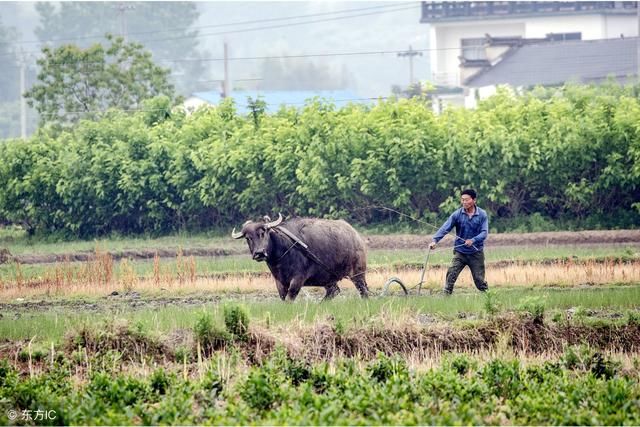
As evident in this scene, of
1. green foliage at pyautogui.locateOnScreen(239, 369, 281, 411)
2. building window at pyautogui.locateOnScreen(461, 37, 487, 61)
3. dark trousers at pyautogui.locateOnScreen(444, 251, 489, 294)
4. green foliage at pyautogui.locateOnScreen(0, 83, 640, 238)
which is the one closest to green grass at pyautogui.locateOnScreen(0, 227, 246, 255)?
green foliage at pyautogui.locateOnScreen(0, 83, 640, 238)

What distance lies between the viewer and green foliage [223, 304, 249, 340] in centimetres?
1322

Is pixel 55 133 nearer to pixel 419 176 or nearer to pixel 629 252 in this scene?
pixel 419 176

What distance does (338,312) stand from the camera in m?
15.0

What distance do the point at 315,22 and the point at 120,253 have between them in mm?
128871

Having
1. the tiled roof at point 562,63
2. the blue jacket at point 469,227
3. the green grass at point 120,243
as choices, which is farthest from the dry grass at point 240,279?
the tiled roof at point 562,63

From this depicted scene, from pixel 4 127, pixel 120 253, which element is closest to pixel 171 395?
pixel 120 253

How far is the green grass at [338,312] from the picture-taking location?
14.0m

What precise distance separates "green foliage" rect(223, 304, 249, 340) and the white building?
46055 millimetres

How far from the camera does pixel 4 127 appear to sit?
81625 mm

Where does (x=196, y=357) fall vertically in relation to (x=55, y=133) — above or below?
below

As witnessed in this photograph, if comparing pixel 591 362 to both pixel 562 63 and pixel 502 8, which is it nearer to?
Answer: pixel 562 63

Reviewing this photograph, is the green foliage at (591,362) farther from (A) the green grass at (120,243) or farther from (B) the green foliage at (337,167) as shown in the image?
(A) the green grass at (120,243)

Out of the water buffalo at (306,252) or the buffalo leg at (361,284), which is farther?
the buffalo leg at (361,284)

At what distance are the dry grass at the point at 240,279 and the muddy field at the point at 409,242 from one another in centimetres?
423
